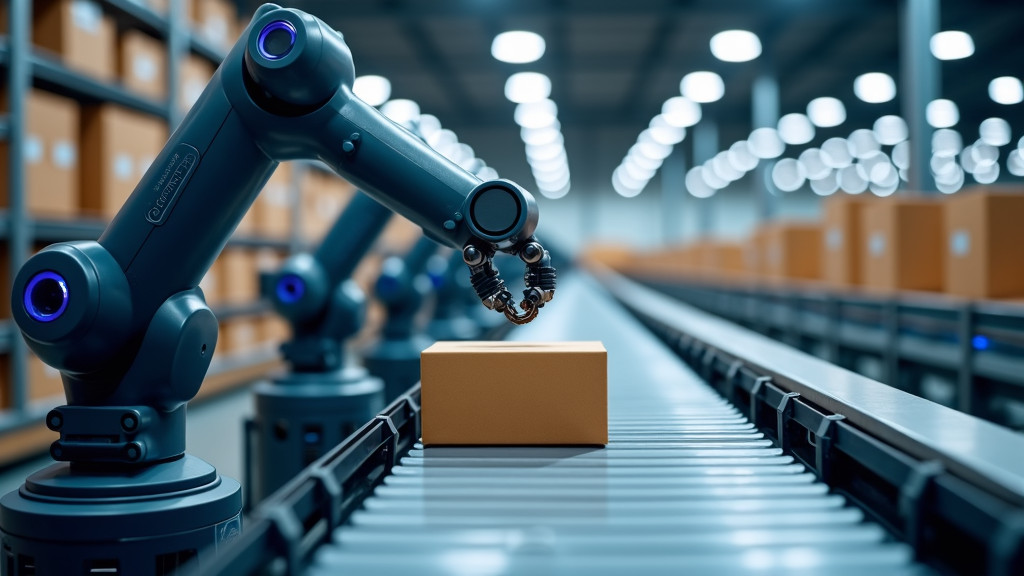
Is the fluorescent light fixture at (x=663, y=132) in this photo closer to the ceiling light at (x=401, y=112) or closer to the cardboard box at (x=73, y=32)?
the ceiling light at (x=401, y=112)

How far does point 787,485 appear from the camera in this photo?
1.50 m

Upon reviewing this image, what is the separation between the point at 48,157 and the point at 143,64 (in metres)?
1.47

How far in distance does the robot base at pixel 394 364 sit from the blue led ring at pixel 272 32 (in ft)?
11.3

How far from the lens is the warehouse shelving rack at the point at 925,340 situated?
12.3 feet

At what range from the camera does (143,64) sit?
579 centimetres

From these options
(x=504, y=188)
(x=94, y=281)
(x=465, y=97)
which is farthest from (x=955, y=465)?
(x=465, y=97)

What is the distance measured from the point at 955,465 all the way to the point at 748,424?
0.94 meters

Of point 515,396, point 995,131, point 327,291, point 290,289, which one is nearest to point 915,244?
point 327,291

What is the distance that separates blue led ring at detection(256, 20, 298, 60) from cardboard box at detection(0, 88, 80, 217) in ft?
11.3

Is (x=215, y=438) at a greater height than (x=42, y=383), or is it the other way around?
(x=42, y=383)

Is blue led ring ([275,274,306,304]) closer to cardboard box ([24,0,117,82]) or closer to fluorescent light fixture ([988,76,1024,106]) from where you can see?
cardboard box ([24,0,117,82])

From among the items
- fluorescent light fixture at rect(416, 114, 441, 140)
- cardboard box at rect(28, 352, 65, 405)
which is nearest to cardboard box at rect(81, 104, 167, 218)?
cardboard box at rect(28, 352, 65, 405)

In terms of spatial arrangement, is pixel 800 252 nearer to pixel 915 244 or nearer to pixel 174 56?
pixel 915 244

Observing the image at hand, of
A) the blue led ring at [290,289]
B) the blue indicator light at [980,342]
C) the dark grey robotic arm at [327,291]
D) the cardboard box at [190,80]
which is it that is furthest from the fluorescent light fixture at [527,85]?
the blue led ring at [290,289]
